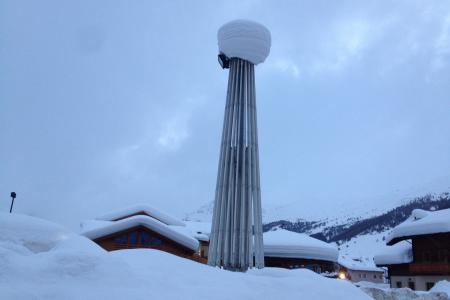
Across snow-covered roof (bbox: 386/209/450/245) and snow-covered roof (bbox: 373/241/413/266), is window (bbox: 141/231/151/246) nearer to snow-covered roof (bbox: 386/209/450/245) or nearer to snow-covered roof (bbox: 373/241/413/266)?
snow-covered roof (bbox: 386/209/450/245)

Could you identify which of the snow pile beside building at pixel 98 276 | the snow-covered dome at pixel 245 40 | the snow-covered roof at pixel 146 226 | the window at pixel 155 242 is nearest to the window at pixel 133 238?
the snow-covered roof at pixel 146 226

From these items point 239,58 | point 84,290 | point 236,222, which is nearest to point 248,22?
point 239,58

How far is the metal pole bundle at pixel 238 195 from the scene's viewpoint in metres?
25.0

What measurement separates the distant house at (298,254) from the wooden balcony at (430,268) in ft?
20.8

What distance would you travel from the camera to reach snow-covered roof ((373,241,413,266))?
117ft

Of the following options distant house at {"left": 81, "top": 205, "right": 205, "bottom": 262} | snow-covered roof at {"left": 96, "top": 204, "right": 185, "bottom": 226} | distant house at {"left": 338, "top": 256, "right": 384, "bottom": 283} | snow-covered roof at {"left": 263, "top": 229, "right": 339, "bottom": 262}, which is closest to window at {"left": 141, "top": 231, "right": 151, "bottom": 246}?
distant house at {"left": 81, "top": 205, "right": 205, "bottom": 262}

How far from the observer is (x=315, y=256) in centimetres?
3384

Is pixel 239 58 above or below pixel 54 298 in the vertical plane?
above

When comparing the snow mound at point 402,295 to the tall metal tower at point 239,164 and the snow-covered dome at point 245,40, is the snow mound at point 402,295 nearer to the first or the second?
the tall metal tower at point 239,164

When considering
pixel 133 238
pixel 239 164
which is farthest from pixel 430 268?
pixel 133 238

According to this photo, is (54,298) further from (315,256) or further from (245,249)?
(315,256)

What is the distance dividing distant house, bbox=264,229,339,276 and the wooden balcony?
6343 millimetres

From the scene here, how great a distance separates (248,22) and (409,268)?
24309mm

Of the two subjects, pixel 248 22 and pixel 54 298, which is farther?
pixel 248 22
